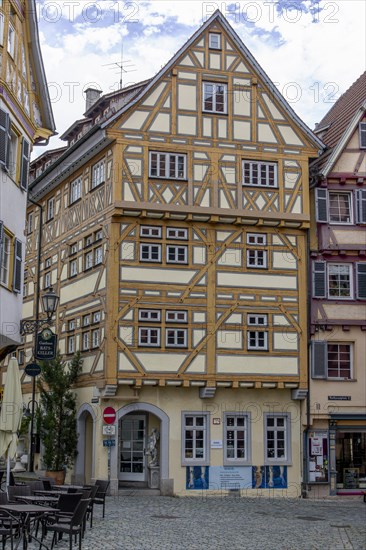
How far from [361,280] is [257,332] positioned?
413cm

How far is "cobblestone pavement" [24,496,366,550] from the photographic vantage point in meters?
→ 17.1

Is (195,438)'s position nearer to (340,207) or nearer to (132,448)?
(132,448)

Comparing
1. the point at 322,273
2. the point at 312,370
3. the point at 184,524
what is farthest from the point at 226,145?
the point at 184,524

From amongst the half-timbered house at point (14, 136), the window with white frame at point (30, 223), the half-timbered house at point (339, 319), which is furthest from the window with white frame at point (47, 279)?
the half-timbered house at point (14, 136)

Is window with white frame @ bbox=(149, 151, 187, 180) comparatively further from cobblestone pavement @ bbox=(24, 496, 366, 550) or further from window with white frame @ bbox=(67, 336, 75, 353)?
cobblestone pavement @ bbox=(24, 496, 366, 550)

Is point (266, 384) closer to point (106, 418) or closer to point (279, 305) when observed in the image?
point (279, 305)

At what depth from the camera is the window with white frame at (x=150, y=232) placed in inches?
1160

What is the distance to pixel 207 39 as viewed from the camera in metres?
31.0

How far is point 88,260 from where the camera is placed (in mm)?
31344

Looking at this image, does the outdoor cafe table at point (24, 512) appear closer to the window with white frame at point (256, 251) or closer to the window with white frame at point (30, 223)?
the window with white frame at point (256, 251)

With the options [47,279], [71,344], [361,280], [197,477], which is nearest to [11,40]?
[71,344]

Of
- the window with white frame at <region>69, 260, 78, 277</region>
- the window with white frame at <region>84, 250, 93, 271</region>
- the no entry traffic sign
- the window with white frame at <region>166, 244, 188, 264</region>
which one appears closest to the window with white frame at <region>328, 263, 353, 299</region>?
the window with white frame at <region>166, 244, 188, 264</region>

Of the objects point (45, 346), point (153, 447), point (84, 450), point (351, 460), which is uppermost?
point (45, 346)

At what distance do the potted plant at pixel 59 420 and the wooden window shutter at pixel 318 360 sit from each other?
771 centimetres
